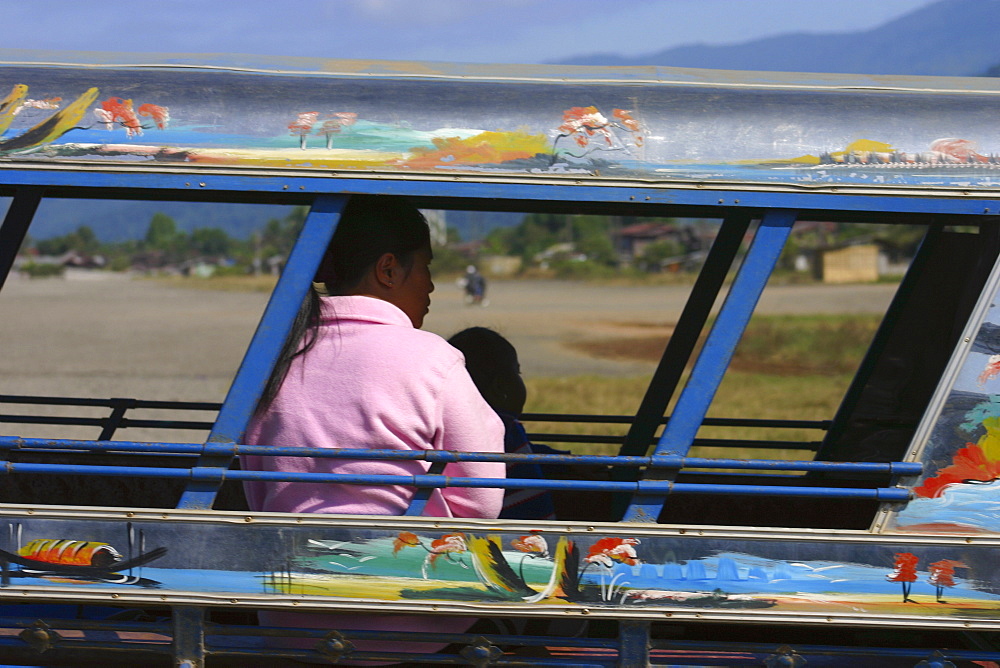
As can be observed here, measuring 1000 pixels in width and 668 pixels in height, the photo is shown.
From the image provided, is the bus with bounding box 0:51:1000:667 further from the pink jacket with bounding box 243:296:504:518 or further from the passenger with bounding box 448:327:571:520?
the passenger with bounding box 448:327:571:520

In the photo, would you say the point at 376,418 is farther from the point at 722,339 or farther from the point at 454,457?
the point at 722,339

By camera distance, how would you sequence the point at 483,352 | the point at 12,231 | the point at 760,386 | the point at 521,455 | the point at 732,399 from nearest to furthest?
1. the point at 521,455
2. the point at 12,231
3. the point at 483,352
4. the point at 732,399
5. the point at 760,386

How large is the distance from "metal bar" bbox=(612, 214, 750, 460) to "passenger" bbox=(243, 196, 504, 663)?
45.5 inches

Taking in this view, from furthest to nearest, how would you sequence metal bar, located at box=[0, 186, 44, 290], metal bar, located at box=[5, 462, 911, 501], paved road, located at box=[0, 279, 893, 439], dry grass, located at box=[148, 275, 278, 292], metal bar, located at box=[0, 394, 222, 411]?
1. dry grass, located at box=[148, 275, 278, 292]
2. paved road, located at box=[0, 279, 893, 439]
3. metal bar, located at box=[0, 394, 222, 411]
4. metal bar, located at box=[0, 186, 44, 290]
5. metal bar, located at box=[5, 462, 911, 501]

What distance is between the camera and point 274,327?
2.07 metres

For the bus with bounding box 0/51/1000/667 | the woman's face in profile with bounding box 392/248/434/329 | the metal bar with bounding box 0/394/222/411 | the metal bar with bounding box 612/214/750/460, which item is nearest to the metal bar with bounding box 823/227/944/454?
the metal bar with bounding box 612/214/750/460

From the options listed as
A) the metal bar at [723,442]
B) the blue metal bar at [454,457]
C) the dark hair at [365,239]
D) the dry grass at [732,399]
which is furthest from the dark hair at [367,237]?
the dry grass at [732,399]

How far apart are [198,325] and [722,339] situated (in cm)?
2437

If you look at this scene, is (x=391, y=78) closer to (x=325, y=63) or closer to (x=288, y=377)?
(x=325, y=63)

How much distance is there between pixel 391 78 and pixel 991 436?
1629 millimetres

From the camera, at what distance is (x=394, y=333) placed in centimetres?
212

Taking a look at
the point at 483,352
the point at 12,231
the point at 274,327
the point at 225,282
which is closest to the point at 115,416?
the point at 12,231

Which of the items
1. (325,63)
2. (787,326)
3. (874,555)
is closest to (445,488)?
(874,555)

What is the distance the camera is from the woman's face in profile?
229cm
